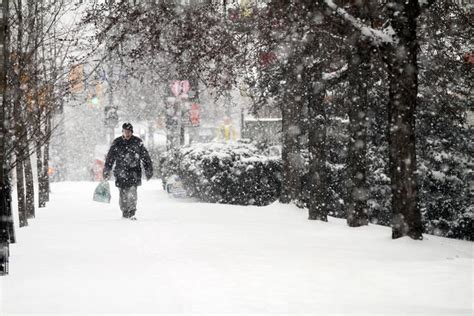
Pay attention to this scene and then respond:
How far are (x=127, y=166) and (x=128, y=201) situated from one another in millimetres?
743

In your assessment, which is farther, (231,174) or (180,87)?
(180,87)

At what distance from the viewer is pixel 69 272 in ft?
21.0

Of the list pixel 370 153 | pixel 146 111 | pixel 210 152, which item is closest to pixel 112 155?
pixel 210 152

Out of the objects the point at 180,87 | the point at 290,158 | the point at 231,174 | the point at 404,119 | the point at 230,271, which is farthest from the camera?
the point at 180,87

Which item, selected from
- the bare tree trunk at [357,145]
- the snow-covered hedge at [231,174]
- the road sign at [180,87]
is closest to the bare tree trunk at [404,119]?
the bare tree trunk at [357,145]

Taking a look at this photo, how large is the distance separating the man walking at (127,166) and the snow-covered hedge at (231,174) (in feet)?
15.7

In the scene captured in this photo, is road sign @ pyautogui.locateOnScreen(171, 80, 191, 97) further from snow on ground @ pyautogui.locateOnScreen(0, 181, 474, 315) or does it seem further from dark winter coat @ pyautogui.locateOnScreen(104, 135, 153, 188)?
snow on ground @ pyautogui.locateOnScreen(0, 181, 474, 315)

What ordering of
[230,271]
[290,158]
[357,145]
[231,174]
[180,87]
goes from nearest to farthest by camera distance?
[230,271] → [357,145] → [290,158] → [231,174] → [180,87]

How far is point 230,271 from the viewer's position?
254 inches

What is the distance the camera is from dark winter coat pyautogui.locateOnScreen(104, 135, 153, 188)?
40.4 ft

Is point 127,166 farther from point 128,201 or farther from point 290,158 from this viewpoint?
point 290,158

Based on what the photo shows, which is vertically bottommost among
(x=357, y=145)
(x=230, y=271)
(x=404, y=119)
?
(x=230, y=271)

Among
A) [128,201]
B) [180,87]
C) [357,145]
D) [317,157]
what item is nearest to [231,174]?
[317,157]

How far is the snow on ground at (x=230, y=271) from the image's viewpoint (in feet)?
16.5
